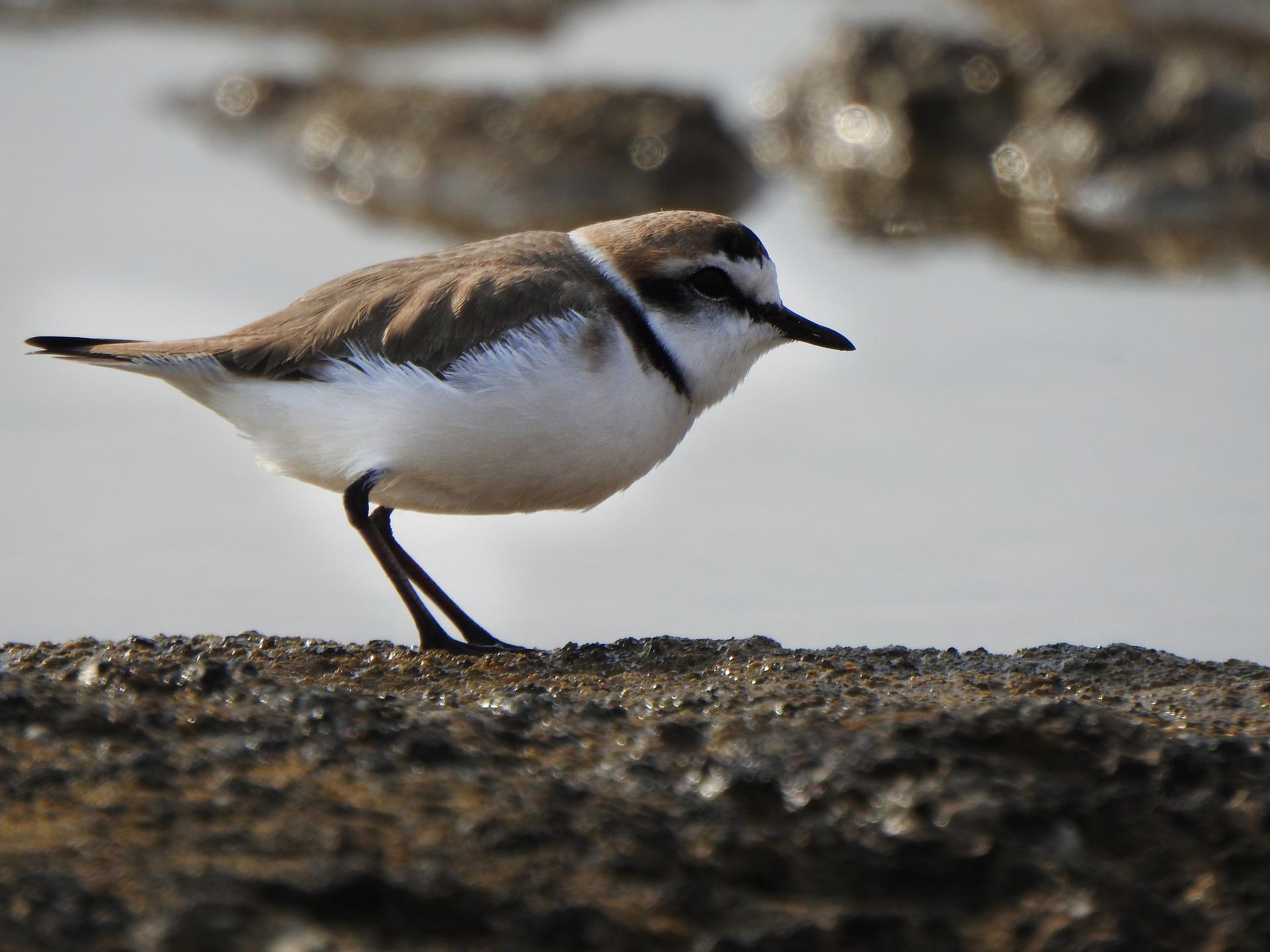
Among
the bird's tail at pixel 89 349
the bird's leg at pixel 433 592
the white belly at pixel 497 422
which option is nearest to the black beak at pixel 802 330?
the white belly at pixel 497 422

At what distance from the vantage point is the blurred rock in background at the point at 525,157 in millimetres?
12297

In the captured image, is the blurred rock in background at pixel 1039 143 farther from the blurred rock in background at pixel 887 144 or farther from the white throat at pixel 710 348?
the white throat at pixel 710 348

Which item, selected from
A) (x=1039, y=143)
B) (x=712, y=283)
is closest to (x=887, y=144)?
(x=1039, y=143)

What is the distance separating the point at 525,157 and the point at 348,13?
7.36 m

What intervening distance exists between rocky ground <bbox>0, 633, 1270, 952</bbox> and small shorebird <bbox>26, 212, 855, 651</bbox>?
3.85ft

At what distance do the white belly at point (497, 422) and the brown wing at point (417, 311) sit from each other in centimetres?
7

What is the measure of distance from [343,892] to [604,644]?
2.03 m

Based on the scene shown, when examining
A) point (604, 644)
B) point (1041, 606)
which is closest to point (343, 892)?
point (604, 644)

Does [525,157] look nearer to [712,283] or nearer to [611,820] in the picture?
[712,283]

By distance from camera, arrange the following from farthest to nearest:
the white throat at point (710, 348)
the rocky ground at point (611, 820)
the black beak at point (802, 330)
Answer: the black beak at point (802, 330) → the white throat at point (710, 348) → the rocky ground at point (611, 820)

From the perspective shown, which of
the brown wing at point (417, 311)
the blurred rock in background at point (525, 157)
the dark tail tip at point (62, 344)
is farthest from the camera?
the blurred rock in background at point (525, 157)

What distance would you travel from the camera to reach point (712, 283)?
17.7 feet

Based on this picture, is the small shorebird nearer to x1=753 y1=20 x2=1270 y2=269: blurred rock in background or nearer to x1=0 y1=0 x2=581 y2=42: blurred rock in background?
x1=753 y1=20 x2=1270 y2=269: blurred rock in background

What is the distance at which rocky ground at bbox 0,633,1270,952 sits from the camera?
2.76m
